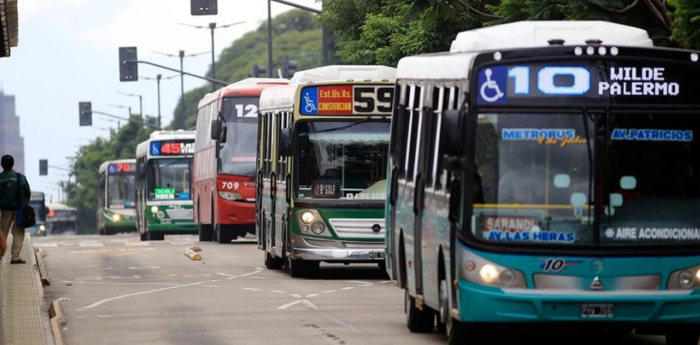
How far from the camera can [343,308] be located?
19.7m

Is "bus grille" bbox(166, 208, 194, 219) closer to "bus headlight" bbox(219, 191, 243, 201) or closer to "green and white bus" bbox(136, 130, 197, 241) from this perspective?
"green and white bus" bbox(136, 130, 197, 241)

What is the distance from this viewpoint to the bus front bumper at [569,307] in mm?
13406

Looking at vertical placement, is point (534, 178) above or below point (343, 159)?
above

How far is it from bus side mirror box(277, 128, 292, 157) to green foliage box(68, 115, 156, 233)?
111 metres

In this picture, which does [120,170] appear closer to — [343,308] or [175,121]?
[343,308]

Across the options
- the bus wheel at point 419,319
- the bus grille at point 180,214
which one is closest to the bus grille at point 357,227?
the bus wheel at point 419,319

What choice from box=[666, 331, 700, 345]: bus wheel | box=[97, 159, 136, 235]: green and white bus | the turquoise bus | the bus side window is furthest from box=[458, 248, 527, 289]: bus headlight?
box=[97, 159, 136, 235]: green and white bus

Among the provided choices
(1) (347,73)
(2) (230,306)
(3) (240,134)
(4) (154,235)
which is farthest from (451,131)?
(4) (154,235)

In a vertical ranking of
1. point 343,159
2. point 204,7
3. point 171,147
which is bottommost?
point 171,147

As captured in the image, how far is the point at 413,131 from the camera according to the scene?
1638cm

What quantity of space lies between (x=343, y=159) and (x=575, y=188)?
36.2 feet

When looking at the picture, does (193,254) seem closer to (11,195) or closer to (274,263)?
(274,263)

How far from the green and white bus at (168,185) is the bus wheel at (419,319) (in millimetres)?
34287

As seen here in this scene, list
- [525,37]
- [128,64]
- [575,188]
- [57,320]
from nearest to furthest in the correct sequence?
[575,188], [525,37], [57,320], [128,64]
